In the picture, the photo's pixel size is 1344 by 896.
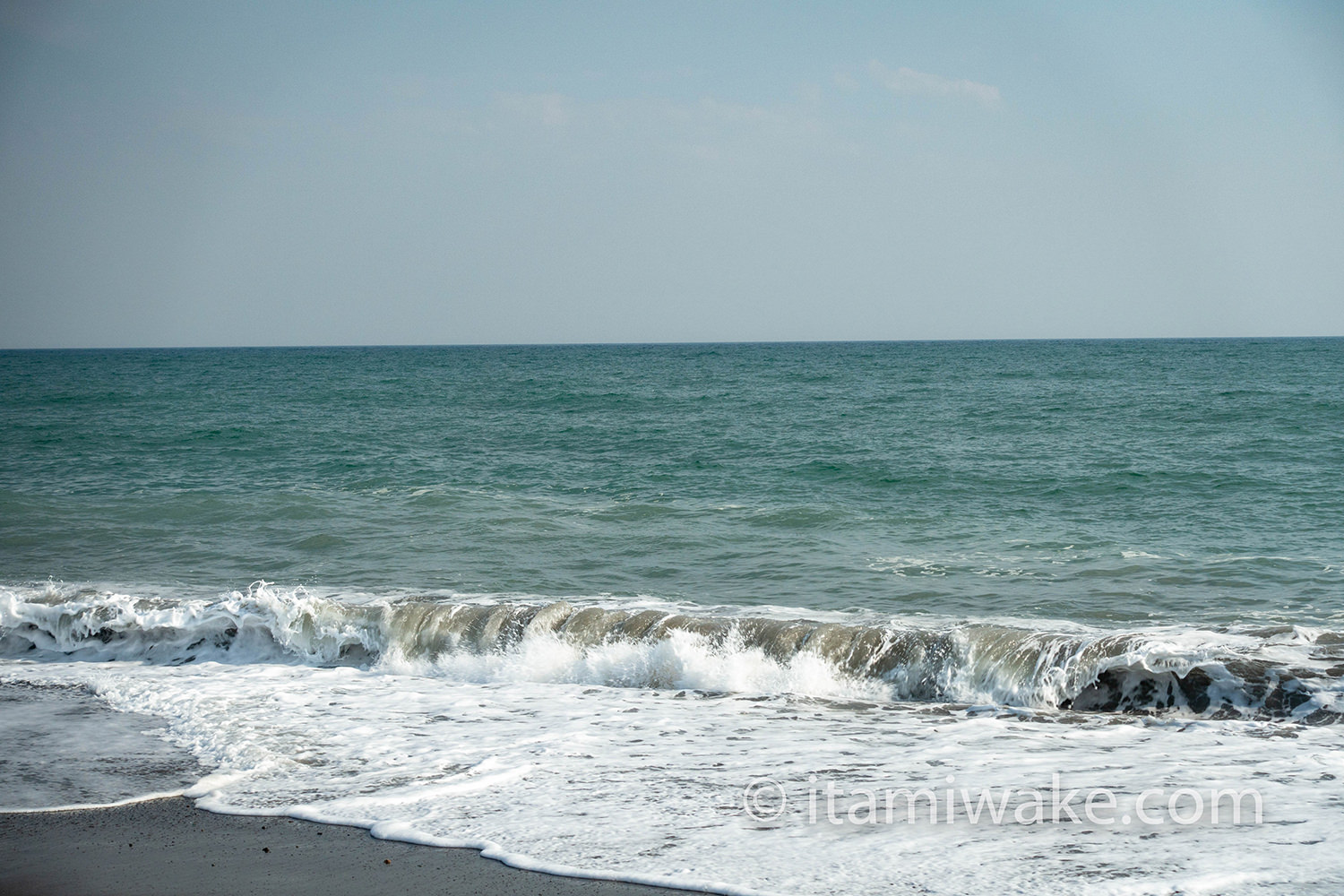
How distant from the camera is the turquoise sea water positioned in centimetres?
982

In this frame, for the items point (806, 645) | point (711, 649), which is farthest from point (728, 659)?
point (806, 645)

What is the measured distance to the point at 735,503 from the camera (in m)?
14.6

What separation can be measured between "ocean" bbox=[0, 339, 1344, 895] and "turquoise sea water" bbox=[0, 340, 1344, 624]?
10cm

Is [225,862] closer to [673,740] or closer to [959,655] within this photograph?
[673,740]

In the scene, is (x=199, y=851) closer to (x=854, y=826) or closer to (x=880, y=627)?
(x=854, y=826)

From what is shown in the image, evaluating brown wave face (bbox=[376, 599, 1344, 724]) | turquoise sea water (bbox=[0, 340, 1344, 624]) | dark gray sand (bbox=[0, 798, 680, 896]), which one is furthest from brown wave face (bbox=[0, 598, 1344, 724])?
dark gray sand (bbox=[0, 798, 680, 896])

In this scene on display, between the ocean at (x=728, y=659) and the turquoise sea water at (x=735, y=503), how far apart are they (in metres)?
0.10

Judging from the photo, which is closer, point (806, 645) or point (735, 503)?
point (806, 645)

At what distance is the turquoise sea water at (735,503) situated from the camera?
9820mm

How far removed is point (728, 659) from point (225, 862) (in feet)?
13.6

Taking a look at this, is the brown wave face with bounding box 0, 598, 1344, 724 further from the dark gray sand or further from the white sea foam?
the dark gray sand

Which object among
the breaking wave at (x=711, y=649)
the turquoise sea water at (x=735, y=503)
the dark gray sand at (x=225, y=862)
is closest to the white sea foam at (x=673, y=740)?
the breaking wave at (x=711, y=649)

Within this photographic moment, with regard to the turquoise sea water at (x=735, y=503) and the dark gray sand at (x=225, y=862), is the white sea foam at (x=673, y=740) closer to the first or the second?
the dark gray sand at (x=225, y=862)

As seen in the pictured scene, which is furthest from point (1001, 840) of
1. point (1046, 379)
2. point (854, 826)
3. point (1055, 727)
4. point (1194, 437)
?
point (1046, 379)
